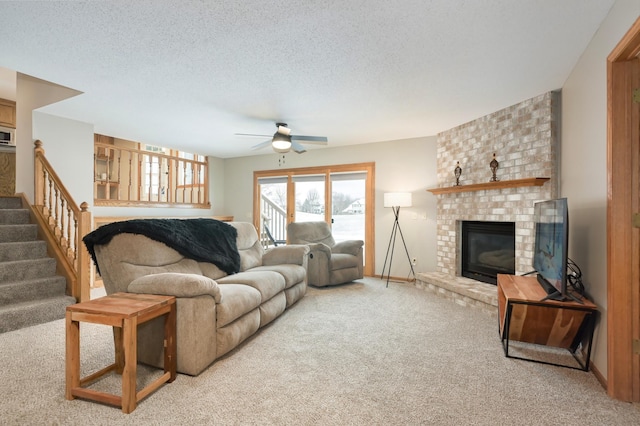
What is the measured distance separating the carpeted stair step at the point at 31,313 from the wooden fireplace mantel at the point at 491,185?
15.1ft

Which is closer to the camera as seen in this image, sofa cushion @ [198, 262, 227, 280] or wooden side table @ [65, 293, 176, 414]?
wooden side table @ [65, 293, 176, 414]

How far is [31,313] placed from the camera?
A: 10.1ft

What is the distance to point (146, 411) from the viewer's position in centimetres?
173

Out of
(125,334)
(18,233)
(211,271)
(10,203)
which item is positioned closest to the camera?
(125,334)

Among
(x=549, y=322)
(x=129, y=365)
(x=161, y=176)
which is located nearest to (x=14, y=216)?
(x=161, y=176)

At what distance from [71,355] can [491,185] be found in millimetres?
4172

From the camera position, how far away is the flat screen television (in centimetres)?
216

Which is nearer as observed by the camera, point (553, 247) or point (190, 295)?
point (190, 295)

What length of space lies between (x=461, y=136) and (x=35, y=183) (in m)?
5.50

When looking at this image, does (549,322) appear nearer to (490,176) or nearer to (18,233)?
(490,176)

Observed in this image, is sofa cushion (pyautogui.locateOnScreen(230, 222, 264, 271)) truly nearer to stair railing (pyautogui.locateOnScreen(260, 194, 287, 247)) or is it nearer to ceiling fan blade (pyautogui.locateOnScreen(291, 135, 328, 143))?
ceiling fan blade (pyautogui.locateOnScreen(291, 135, 328, 143))

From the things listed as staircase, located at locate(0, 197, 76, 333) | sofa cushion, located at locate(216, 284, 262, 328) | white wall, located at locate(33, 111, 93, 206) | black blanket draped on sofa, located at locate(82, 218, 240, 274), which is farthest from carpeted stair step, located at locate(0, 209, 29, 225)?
sofa cushion, located at locate(216, 284, 262, 328)

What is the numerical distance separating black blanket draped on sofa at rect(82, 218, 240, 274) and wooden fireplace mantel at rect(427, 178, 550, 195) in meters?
2.90

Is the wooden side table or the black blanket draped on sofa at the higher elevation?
the black blanket draped on sofa
